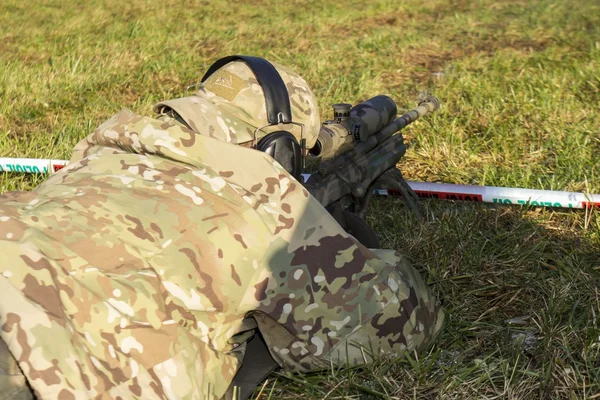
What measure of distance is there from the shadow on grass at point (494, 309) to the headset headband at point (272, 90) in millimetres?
1056

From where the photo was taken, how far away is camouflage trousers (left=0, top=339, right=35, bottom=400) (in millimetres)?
2379

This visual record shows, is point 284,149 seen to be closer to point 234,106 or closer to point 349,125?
point 234,106

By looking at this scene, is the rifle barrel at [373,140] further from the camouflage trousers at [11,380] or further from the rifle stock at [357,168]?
the camouflage trousers at [11,380]

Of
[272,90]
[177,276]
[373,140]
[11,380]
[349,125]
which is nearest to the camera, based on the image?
[11,380]

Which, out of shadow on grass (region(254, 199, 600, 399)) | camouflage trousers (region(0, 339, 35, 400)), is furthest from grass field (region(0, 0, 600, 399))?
camouflage trousers (region(0, 339, 35, 400))

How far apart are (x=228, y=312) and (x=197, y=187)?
0.46 m

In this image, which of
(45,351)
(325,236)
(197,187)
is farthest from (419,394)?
(45,351)

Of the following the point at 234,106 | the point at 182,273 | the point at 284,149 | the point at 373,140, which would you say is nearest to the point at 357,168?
the point at 373,140

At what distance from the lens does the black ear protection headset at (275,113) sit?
3.41 m

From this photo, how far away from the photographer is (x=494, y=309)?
3.97m

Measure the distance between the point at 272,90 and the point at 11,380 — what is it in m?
1.58

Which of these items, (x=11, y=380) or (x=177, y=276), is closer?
(x=11, y=380)

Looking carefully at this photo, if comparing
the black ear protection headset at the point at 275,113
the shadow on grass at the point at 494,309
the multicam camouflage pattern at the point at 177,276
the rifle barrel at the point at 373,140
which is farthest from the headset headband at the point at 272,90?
the shadow on grass at the point at 494,309

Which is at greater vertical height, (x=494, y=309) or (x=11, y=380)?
(x=11, y=380)
